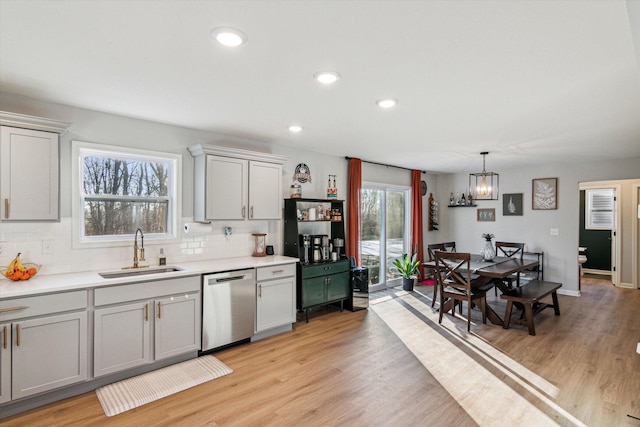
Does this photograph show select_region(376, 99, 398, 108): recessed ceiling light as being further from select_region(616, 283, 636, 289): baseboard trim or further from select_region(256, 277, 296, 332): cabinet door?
select_region(616, 283, 636, 289): baseboard trim

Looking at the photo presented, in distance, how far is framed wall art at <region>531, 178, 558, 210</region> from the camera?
647 cm

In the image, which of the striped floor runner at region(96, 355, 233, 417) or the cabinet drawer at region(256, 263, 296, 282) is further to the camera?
the cabinet drawer at region(256, 263, 296, 282)

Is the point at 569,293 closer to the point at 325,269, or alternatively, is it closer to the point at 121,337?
the point at 325,269

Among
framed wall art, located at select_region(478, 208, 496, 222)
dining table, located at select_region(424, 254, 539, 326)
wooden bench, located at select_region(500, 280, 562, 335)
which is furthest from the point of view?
framed wall art, located at select_region(478, 208, 496, 222)

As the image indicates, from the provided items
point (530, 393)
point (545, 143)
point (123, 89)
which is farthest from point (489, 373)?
point (123, 89)

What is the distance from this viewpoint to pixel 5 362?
243 centimetres

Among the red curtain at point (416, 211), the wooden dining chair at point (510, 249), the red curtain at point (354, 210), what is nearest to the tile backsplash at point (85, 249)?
the red curtain at point (354, 210)

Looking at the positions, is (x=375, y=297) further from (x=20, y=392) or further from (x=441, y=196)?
(x=20, y=392)

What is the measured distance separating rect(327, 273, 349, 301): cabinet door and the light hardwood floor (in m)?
0.39

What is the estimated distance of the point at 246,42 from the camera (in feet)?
6.61

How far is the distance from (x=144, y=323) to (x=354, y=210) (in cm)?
354

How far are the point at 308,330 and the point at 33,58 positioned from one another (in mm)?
3657

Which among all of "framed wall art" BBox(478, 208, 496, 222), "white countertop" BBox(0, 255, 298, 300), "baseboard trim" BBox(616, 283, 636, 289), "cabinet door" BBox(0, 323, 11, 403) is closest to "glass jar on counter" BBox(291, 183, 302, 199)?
"white countertop" BBox(0, 255, 298, 300)

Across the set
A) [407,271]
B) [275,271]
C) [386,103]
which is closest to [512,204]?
[407,271]
